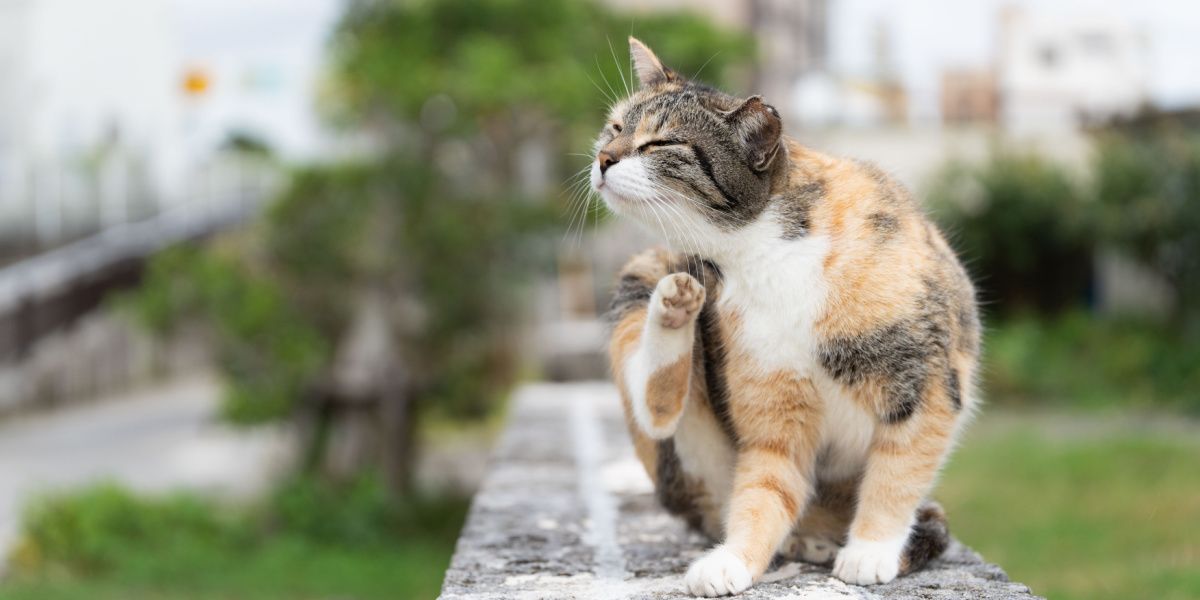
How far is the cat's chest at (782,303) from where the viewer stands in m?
1.99

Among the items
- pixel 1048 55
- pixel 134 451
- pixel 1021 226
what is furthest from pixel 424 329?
pixel 1048 55

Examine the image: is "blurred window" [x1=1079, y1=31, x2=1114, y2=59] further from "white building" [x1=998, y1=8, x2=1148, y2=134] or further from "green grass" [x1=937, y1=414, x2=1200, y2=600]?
"green grass" [x1=937, y1=414, x2=1200, y2=600]

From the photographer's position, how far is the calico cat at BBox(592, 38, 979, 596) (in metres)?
1.99

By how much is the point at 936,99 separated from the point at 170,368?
459 inches

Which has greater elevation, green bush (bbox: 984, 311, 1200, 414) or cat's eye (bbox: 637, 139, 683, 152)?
green bush (bbox: 984, 311, 1200, 414)

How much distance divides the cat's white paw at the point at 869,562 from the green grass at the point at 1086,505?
1672 millimetres

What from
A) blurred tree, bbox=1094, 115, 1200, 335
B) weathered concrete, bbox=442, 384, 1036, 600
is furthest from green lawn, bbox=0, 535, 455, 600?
blurred tree, bbox=1094, 115, 1200, 335

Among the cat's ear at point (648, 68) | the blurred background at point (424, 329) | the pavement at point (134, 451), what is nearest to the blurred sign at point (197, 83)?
the blurred background at point (424, 329)

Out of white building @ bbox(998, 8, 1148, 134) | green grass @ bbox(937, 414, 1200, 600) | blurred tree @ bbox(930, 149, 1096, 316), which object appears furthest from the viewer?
white building @ bbox(998, 8, 1148, 134)

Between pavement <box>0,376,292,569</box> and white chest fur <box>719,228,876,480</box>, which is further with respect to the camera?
pavement <box>0,376,292,569</box>

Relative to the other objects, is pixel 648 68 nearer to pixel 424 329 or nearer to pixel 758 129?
pixel 758 129

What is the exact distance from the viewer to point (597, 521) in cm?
280

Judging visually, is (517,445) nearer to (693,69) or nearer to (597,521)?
(597,521)

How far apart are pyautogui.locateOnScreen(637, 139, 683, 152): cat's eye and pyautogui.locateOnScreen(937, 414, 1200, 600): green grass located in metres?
2.05
